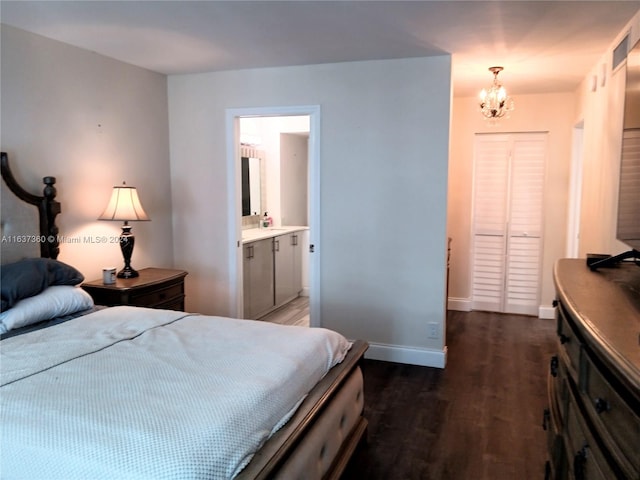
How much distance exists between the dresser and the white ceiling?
155cm

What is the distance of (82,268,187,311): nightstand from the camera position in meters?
3.25

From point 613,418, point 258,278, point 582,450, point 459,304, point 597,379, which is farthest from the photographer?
point 459,304

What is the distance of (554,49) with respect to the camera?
334 centimetres

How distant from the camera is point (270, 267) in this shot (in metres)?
5.29

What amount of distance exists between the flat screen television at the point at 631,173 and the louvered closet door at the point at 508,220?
9.21 ft

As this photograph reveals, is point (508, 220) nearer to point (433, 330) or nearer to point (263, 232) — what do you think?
point (433, 330)

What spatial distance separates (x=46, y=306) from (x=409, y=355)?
8.66 ft

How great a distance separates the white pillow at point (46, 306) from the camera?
238 centimetres

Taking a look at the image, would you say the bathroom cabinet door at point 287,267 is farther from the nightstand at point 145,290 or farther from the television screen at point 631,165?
the television screen at point 631,165

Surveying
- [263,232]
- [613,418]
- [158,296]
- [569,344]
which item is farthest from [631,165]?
[263,232]

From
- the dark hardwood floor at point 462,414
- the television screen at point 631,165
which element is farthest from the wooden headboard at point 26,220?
the television screen at point 631,165

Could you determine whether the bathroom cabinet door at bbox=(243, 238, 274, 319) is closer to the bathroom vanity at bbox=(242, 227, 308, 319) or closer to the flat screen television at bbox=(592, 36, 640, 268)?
the bathroom vanity at bbox=(242, 227, 308, 319)

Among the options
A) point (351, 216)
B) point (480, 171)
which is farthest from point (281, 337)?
point (480, 171)

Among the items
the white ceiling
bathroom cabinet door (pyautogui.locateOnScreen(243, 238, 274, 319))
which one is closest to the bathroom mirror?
bathroom cabinet door (pyautogui.locateOnScreen(243, 238, 274, 319))
